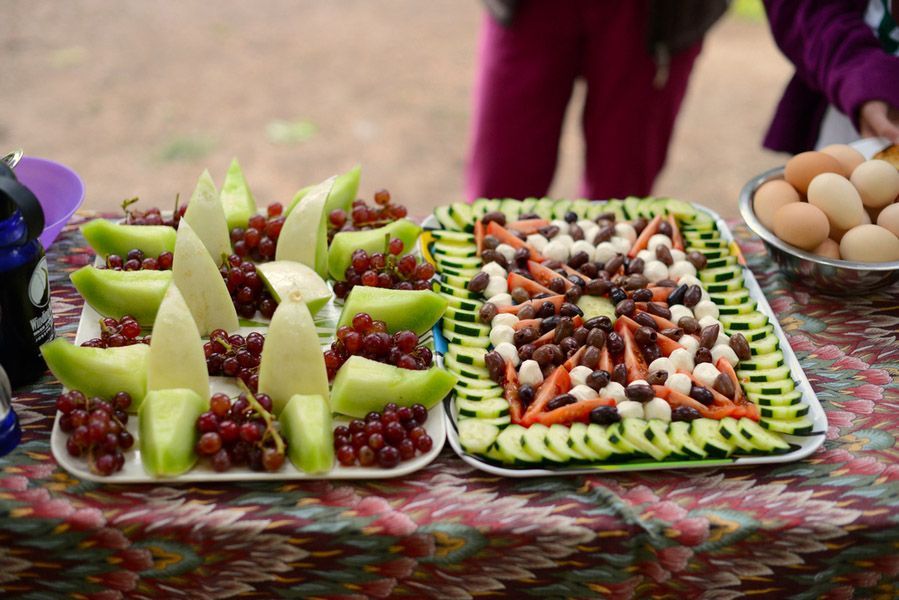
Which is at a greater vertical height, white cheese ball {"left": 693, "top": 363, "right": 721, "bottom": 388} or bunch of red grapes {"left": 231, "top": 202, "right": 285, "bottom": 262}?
bunch of red grapes {"left": 231, "top": 202, "right": 285, "bottom": 262}

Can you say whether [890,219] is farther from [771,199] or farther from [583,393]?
[583,393]

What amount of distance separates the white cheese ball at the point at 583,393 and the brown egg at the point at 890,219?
69 cm

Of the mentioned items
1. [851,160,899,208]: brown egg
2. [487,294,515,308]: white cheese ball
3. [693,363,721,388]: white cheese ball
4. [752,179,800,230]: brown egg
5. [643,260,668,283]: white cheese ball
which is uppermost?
[851,160,899,208]: brown egg

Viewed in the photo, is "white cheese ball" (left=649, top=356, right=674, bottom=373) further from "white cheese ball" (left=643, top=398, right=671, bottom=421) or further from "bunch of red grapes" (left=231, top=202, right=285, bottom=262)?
"bunch of red grapes" (left=231, top=202, right=285, bottom=262)

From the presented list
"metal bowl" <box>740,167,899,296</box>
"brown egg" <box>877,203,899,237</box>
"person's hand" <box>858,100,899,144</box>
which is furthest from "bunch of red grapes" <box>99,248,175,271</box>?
"person's hand" <box>858,100,899,144</box>

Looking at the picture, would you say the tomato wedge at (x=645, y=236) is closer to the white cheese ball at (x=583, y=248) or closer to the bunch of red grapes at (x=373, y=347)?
the white cheese ball at (x=583, y=248)

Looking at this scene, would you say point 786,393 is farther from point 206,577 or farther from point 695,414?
point 206,577

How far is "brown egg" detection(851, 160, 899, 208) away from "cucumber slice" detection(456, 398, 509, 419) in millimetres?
837

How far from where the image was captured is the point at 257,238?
5.26 ft

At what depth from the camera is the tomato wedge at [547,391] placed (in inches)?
49.6

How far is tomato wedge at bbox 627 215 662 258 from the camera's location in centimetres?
167

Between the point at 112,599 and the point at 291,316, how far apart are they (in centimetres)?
47

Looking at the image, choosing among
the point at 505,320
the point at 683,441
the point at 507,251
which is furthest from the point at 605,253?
the point at 683,441

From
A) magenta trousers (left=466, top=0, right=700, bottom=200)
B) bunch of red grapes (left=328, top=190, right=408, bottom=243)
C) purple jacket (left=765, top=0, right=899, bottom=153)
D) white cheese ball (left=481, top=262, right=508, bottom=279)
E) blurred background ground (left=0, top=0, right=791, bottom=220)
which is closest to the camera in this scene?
white cheese ball (left=481, top=262, right=508, bottom=279)
